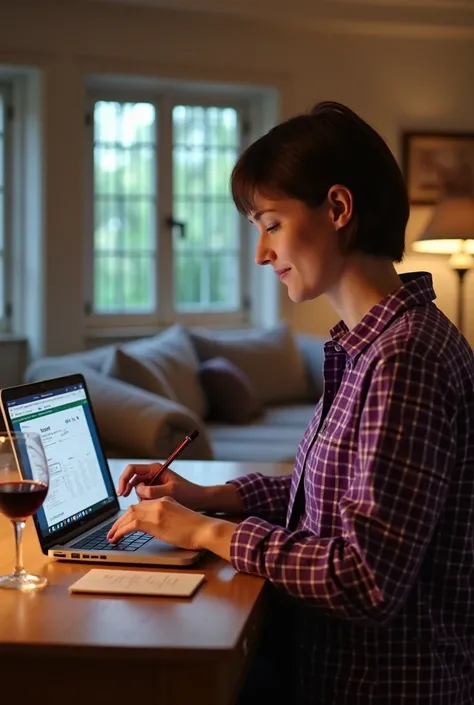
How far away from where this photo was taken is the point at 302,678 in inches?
54.7

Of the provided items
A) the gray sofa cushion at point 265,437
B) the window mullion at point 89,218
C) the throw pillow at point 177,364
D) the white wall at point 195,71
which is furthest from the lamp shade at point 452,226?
the window mullion at point 89,218

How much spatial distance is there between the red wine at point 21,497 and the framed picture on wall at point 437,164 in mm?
4856

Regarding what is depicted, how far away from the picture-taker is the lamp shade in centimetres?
528

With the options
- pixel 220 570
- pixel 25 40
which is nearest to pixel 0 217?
pixel 25 40

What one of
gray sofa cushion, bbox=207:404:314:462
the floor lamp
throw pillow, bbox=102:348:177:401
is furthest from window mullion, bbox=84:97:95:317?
the floor lamp

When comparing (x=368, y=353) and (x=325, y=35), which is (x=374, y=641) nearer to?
(x=368, y=353)

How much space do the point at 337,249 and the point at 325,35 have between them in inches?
180

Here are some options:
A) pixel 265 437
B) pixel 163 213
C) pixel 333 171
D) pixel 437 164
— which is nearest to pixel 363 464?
pixel 333 171

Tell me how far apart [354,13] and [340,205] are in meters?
4.35

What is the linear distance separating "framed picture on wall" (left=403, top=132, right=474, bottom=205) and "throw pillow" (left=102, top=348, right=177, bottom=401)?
108 inches

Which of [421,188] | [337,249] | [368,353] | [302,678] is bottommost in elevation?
[302,678]

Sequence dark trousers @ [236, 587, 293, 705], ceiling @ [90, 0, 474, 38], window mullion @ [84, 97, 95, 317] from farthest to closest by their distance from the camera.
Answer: window mullion @ [84, 97, 95, 317], ceiling @ [90, 0, 474, 38], dark trousers @ [236, 587, 293, 705]

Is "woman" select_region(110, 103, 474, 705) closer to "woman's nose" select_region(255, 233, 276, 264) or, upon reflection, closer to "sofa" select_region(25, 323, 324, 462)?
"woman's nose" select_region(255, 233, 276, 264)

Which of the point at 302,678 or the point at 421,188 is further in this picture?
the point at 421,188
